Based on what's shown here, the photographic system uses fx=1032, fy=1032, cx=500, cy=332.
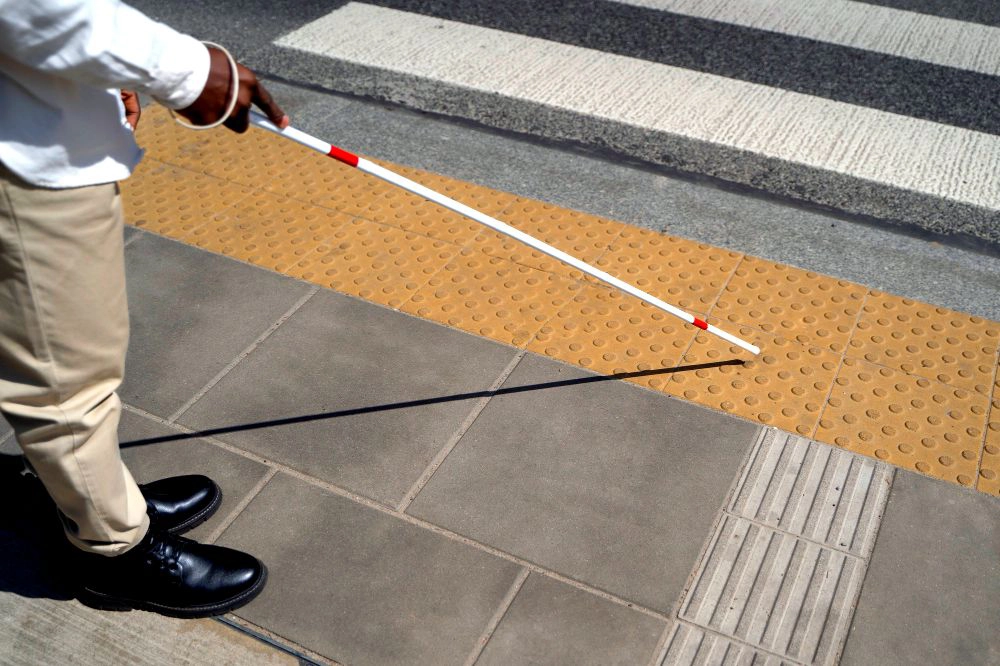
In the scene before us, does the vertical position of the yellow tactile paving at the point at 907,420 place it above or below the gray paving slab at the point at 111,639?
below

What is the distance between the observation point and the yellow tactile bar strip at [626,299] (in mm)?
3172

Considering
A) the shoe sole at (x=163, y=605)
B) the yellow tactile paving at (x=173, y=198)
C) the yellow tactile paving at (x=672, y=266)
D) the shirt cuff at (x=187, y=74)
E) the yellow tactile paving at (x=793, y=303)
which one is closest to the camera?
the shirt cuff at (x=187, y=74)

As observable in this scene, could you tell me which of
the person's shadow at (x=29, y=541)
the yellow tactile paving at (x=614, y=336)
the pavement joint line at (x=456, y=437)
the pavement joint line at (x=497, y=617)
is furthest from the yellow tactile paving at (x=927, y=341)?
the person's shadow at (x=29, y=541)

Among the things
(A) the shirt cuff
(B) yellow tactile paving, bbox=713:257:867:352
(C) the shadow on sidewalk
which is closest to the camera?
(A) the shirt cuff

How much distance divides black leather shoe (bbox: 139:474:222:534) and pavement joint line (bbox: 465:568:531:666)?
2.76 feet

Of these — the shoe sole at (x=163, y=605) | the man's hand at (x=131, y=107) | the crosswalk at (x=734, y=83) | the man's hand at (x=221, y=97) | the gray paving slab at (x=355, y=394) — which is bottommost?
the crosswalk at (x=734, y=83)

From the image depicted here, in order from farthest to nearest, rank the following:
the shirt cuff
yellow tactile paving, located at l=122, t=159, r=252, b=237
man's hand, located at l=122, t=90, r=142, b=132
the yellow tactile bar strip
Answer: yellow tactile paving, located at l=122, t=159, r=252, b=237
the yellow tactile bar strip
man's hand, located at l=122, t=90, r=142, b=132
the shirt cuff

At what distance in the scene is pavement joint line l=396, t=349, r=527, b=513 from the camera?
2863 mm

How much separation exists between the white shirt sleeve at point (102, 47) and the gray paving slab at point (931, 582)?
1.96 meters

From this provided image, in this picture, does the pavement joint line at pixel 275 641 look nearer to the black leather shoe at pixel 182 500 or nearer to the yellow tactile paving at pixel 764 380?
the black leather shoe at pixel 182 500

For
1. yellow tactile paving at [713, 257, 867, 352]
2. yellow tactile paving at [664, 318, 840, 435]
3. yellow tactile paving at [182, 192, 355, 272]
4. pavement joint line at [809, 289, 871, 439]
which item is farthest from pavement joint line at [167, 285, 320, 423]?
pavement joint line at [809, 289, 871, 439]

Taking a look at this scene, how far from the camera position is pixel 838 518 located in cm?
281

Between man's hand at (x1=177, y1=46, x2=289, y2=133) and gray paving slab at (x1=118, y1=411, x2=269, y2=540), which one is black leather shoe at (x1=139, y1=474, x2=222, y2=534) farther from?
man's hand at (x1=177, y1=46, x2=289, y2=133)

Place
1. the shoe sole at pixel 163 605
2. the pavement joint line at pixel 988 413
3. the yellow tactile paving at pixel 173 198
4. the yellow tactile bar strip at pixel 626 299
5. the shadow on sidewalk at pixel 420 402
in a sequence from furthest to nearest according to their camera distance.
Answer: the yellow tactile paving at pixel 173 198 < the yellow tactile bar strip at pixel 626 299 < the shadow on sidewalk at pixel 420 402 < the pavement joint line at pixel 988 413 < the shoe sole at pixel 163 605
